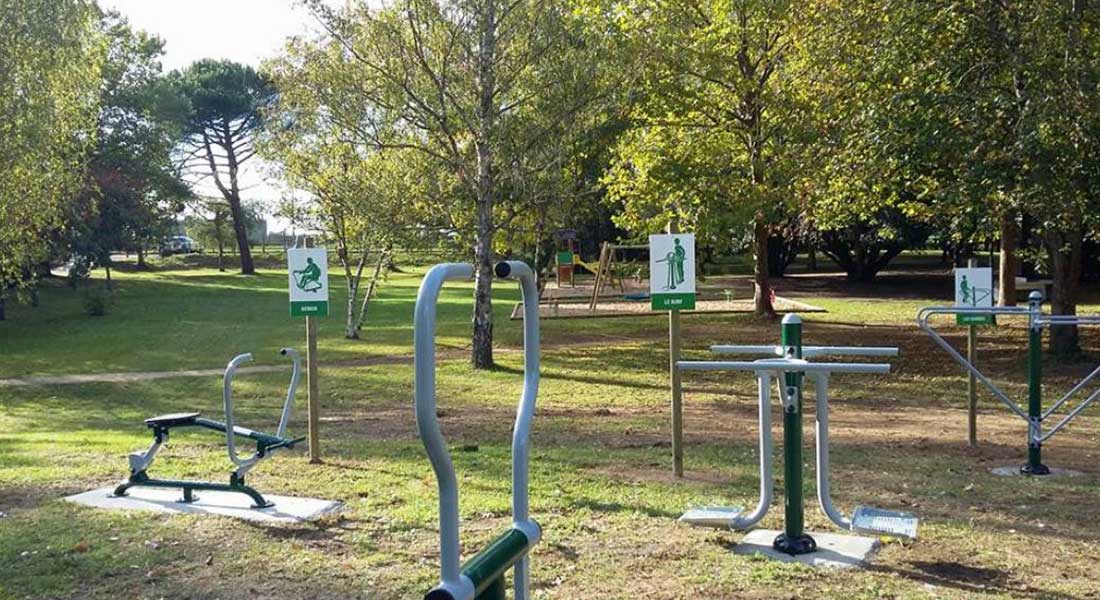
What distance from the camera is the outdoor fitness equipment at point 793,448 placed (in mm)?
5441

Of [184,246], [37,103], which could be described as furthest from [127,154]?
[184,246]

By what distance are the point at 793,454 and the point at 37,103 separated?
1270cm

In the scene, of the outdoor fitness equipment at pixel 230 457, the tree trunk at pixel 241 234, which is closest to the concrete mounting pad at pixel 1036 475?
the outdoor fitness equipment at pixel 230 457

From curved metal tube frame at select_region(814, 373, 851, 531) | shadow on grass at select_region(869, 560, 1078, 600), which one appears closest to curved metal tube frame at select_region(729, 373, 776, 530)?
curved metal tube frame at select_region(814, 373, 851, 531)

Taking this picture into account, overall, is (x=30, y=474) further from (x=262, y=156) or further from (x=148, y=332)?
(x=148, y=332)

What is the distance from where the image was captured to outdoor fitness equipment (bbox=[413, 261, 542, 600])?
2.34 m

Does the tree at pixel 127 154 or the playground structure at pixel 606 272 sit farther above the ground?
the tree at pixel 127 154

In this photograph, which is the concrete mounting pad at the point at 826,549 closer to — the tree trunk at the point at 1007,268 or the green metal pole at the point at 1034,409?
the green metal pole at the point at 1034,409

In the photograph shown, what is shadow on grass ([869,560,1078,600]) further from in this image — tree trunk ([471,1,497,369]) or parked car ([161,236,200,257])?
parked car ([161,236,200,257])

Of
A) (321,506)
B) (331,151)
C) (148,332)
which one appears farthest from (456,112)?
(148,332)

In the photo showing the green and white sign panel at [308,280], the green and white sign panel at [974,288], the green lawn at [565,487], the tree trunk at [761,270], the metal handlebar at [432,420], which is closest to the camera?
the metal handlebar at [432,420]

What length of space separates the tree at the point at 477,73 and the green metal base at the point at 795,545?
10.3 metres

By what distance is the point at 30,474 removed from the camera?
8391 mm

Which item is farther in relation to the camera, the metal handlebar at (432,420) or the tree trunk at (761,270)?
the tree trunk at (761,270)
